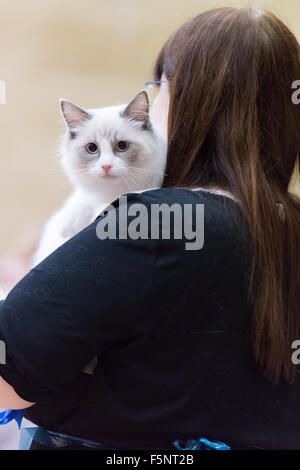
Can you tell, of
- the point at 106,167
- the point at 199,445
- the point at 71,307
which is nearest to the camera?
the point at 71,307

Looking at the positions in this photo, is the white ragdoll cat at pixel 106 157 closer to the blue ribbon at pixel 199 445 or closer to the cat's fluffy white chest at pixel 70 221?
the cat's fluffy white chest at pixel 70 221

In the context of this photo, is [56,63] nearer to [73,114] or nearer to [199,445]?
[73,114]

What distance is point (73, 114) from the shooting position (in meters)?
1.15

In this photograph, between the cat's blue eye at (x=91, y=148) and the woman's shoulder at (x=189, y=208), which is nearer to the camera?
the woman's shoulder at (x=189, y=208)

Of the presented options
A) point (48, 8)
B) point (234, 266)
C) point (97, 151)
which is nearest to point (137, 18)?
point (48, 8)

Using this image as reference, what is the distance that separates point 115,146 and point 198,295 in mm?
445

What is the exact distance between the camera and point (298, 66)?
1.00 meters

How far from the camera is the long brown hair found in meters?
0.86

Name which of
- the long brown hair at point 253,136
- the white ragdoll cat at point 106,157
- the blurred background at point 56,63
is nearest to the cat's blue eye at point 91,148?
the white ragdoll cat at point 106,157

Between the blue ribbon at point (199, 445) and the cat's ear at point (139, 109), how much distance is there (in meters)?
0.61

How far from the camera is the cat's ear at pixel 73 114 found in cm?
113

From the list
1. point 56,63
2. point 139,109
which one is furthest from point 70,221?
point 56,63

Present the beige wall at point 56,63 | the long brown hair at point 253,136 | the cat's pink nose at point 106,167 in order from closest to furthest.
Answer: the long brown hair at point 253,136
the cat's pink nose at point 106,167
the beige wall at point 56,63
